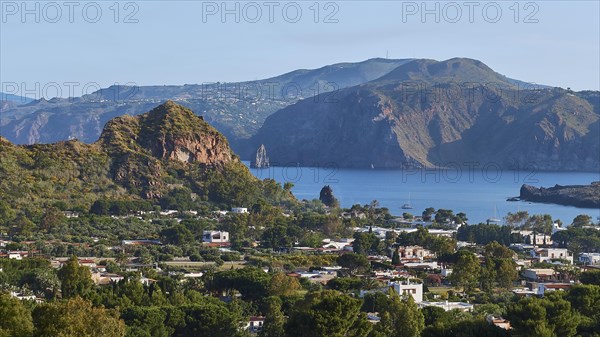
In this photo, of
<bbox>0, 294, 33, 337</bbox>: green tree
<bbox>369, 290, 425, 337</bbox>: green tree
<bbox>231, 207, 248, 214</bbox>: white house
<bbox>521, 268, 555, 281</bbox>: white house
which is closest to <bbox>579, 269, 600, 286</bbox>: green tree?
<bbox>521, 268, 555, 281</bbox>: white house

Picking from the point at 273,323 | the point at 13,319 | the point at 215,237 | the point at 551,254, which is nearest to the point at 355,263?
the point at 551,254

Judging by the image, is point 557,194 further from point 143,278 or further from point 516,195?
point 143,278

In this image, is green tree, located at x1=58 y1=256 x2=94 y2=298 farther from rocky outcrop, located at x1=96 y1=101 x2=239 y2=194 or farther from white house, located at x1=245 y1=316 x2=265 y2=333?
rocky outcrop, located at x1=96 y1=101 x2=239 y2=194

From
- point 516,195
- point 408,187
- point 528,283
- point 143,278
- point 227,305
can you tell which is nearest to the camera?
point 227,305

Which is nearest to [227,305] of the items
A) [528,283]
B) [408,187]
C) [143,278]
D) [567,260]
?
[143,278]

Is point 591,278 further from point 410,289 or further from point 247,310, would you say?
point 247,310

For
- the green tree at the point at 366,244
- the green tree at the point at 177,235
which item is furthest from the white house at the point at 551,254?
the green tree at the point at 177,235

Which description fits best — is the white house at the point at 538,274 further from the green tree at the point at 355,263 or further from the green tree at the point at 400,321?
the green tree at the point at 400,321
